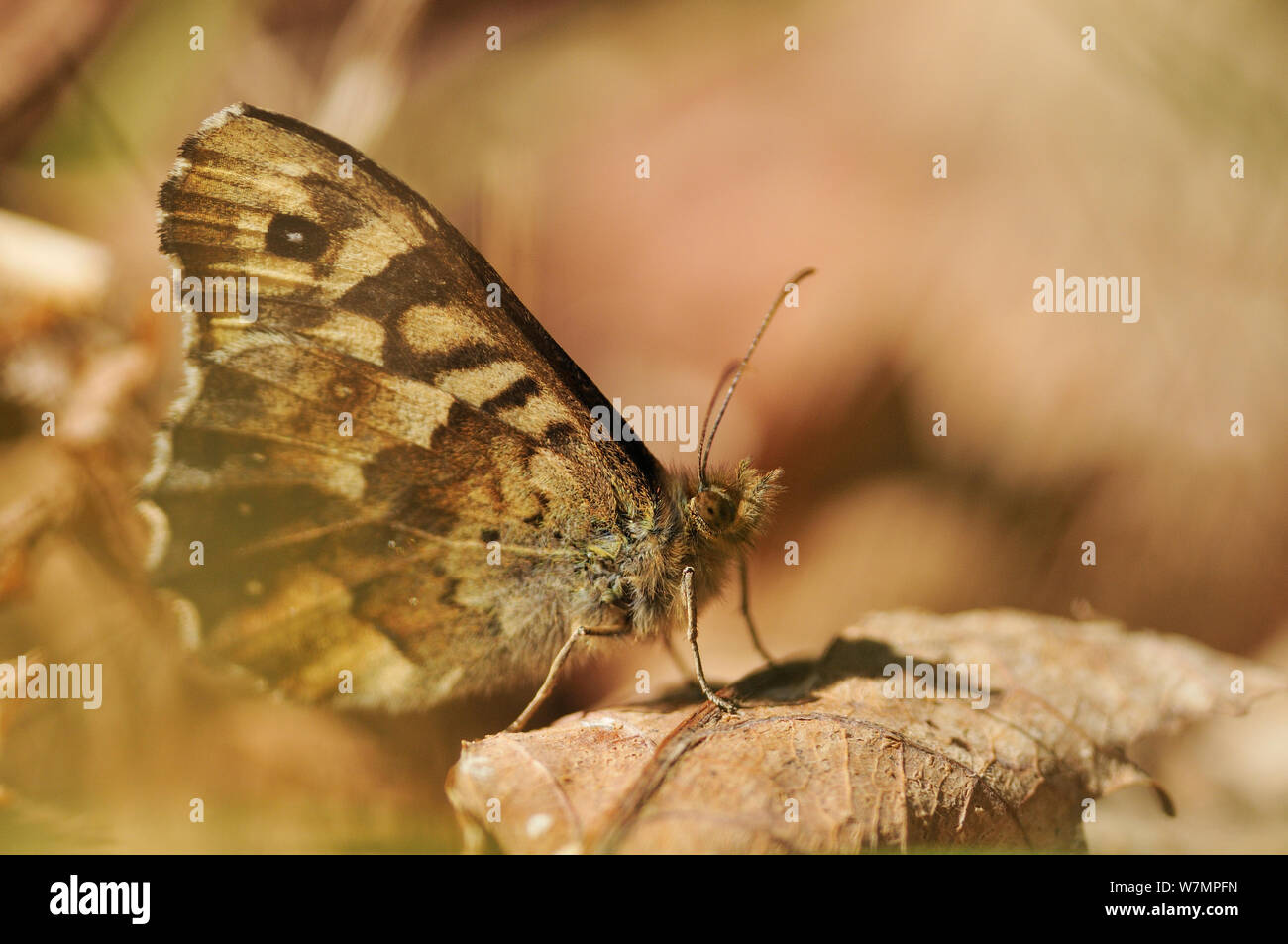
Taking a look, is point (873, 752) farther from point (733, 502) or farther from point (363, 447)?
point (363, 447)

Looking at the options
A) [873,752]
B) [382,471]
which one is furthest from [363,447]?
[873,752]

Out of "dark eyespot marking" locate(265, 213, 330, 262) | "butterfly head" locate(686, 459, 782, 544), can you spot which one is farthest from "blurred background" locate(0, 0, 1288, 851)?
"dark eyespot marking" locate(265, 213, 330, 262)

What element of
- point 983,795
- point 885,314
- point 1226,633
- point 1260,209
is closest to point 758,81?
point 885,314

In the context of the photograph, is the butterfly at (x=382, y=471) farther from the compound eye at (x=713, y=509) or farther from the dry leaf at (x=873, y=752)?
the dry leaf at (x=873, y=752)

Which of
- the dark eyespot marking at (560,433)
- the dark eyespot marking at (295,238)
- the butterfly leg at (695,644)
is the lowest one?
the butterfly leg at (695,644)

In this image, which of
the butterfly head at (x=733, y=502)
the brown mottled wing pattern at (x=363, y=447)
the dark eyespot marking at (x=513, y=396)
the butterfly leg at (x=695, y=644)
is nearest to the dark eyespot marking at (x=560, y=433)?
the brown mottled wing pattern at (x=363, y=447)

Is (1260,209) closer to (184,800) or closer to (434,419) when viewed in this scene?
(434,419)
